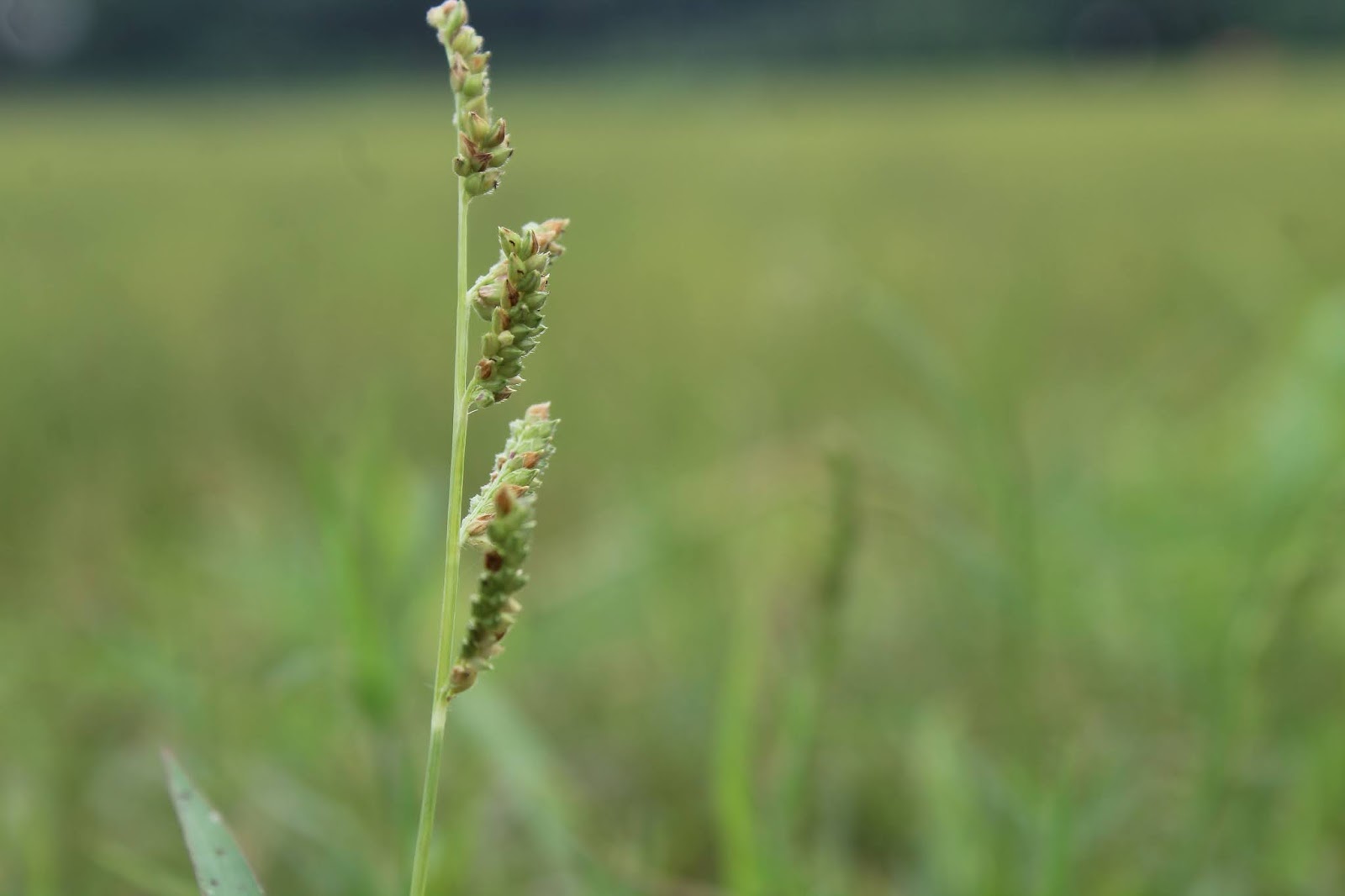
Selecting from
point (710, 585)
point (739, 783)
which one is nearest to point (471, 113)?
point (739, 783)

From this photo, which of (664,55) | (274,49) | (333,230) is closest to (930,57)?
(664,55)

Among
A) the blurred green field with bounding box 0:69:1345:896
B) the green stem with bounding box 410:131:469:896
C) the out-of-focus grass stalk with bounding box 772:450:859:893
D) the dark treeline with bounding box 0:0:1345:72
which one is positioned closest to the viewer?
the green stem with bounding box 410:131:469:896

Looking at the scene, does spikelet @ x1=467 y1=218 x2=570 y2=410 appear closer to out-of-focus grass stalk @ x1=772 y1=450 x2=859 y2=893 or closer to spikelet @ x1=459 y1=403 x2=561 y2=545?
spikelet @ x1=459 y1=403 x2=561 y2=545

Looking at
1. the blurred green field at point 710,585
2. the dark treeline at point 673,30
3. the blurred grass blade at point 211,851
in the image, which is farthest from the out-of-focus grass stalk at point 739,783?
the dark treeline at point 673,30

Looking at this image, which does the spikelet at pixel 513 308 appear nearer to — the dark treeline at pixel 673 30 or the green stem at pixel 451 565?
the green stem at pixel 451 565

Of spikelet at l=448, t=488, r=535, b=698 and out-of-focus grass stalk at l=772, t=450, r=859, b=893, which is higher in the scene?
spikelet at l=448, t=488, r=535, b=698

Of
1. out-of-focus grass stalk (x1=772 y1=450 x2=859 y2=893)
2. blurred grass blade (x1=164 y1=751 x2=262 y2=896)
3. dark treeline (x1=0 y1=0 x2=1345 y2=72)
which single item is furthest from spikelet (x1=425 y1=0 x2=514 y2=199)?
dark treeline (x1=0 y1=0 x2=1345 y2=72)
